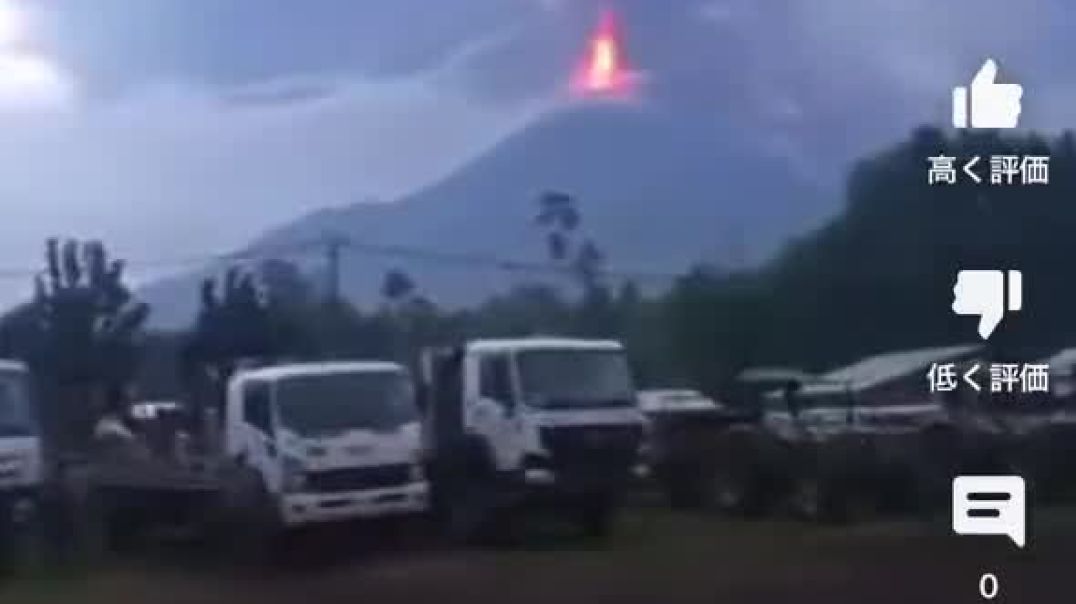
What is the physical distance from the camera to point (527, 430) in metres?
4.81

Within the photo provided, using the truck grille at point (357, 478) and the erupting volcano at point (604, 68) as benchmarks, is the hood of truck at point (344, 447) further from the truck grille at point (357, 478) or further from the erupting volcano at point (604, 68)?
the erupting volcano at point (604, 68)

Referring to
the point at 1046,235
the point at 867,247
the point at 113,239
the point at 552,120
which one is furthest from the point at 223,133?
the point at 1046,235

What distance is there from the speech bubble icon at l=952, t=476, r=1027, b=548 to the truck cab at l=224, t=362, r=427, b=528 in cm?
95

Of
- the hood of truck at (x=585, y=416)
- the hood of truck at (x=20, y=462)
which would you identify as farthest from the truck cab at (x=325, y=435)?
the hood of truck at (x=20, y=462)

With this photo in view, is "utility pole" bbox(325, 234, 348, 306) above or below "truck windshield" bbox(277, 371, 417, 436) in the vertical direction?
above

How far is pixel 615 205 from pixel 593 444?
0.42 metres

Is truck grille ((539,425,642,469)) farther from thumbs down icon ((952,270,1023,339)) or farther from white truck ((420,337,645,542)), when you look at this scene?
thumbs down icon ((952,270,1023,339))

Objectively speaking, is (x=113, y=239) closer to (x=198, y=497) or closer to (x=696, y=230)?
(x=198, y=497)

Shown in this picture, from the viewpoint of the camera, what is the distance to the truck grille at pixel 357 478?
481 cm

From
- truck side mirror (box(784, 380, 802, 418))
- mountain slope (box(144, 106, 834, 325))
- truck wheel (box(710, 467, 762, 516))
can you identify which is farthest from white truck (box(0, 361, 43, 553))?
truck side mirror (box(784, 380, 802, 418))

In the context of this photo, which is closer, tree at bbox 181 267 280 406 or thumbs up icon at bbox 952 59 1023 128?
thumbs up icon at bbox 952 59 1023 128

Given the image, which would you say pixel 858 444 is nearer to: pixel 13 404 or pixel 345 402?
pixel 345 402

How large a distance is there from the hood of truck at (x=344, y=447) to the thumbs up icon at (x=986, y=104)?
1100 mm

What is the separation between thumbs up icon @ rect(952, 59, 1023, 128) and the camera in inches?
187
